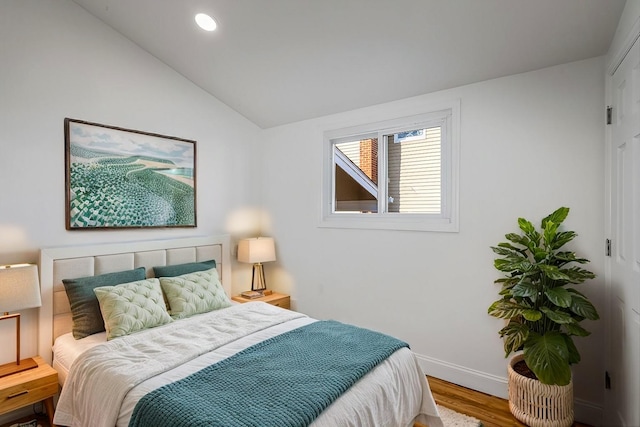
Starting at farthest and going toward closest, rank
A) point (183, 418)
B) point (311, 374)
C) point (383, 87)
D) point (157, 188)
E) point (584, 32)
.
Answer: point (157, 188) → point (383, 87) → point (584, 32) → point (311, 374) → point (183, 418)

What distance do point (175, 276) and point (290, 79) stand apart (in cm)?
201

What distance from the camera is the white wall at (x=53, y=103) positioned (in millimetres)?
2500

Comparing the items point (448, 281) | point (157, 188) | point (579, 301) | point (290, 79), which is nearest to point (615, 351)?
point (579, 301)

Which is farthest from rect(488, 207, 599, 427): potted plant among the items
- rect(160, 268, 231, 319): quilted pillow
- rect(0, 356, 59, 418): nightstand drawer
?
rect(0, 356, 59, 418): nightstand drawer

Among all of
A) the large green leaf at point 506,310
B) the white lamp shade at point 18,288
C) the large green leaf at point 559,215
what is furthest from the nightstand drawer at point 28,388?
the large green leaf at point 559,215

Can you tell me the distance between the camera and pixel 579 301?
2.13 metres

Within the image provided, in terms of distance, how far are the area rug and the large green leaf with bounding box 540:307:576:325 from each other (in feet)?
2.82

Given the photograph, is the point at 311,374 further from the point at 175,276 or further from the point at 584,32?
the point at 584,32

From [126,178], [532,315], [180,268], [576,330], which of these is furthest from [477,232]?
[126,178]

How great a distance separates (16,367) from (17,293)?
507 millimetres

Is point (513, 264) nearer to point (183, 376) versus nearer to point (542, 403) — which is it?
point (542, 403)

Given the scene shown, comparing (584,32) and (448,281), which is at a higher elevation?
(584,32)

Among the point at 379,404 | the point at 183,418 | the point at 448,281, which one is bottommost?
the point at 379,404

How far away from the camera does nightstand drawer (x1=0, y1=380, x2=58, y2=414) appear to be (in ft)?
6.79
